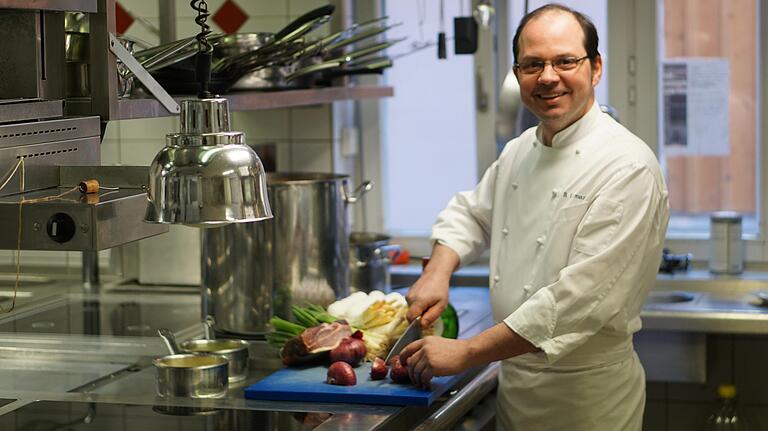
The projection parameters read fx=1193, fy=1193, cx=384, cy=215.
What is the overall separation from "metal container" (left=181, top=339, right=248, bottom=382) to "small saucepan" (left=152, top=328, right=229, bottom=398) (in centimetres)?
7

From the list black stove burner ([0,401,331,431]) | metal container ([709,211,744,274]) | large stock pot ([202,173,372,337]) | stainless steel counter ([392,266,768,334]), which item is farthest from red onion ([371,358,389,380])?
metal container ([709,211,744,274])

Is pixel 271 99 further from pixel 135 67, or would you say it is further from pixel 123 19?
pixel 123 19

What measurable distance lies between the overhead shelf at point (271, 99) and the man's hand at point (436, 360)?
66 cm

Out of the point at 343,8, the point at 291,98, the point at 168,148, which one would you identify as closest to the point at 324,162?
the point at 343,8

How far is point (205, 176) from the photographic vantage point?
63.0 inches

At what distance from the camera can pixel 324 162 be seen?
377 cm

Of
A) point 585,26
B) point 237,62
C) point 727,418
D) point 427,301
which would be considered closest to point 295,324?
point 427,301

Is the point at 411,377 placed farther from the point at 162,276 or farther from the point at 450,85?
the point at 450,85

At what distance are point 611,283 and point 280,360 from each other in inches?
29.6

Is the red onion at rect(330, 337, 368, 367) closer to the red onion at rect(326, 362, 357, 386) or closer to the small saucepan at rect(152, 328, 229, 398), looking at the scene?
the red onion at rect(326, 362, 357, 386)

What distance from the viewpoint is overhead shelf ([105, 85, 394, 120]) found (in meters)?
2.18

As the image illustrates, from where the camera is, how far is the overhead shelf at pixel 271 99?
2.18m

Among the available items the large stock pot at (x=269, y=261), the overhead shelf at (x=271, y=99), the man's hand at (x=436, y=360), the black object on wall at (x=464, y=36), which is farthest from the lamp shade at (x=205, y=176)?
the black object on wall at (x=464, y=36)

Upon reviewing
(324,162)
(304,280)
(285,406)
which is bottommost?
(285,406)
